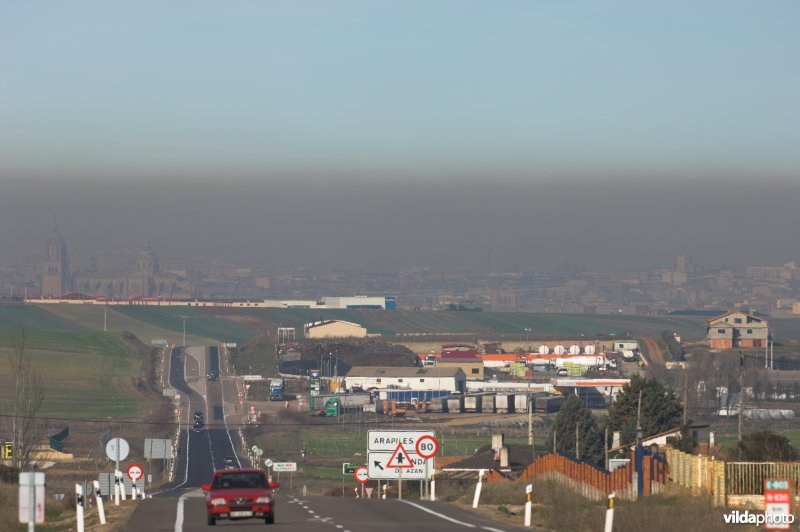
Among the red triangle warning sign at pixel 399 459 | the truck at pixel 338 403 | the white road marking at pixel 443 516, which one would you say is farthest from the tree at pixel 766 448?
the truck at pixel 338 403

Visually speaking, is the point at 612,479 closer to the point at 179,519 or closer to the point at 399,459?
the point at 399,459

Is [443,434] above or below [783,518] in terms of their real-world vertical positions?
below

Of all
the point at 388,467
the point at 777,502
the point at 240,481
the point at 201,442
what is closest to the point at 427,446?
the point at 388,467

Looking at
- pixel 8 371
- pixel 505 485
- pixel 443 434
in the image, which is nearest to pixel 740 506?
pixel 505 485

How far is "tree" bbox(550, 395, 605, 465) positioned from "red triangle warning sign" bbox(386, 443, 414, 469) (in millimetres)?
55288

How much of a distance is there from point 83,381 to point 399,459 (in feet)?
421

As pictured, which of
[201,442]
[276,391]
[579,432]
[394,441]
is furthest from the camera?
[276,391]

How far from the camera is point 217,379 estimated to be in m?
192

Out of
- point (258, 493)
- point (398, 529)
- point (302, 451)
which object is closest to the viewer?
point (398, 529)

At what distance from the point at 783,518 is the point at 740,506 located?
15.8m

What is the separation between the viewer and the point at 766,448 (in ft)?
192

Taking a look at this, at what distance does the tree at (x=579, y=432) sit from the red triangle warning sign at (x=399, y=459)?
55.3 m

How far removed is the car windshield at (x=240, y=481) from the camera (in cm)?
3503

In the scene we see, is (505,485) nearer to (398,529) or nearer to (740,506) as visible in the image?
(740,506)
